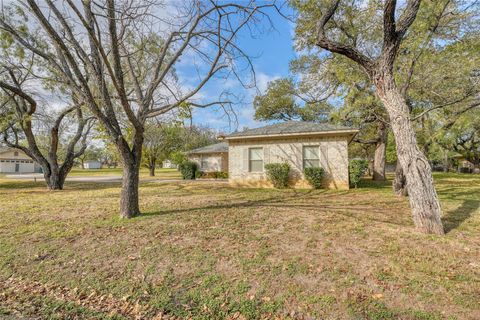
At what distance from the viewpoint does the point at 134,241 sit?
14.9 feet

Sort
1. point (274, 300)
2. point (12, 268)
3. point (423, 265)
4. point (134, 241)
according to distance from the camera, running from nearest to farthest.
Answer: point (274, 300) → point (423, 265) → point (12, 268) → point (134, 241)

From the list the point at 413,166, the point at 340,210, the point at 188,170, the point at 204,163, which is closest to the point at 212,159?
the point at 204,163

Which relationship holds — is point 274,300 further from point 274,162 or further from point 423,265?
point 274,162

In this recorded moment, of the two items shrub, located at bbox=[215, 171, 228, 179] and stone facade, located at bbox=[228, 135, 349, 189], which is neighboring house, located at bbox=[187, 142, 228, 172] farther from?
stone facade, located at bbox=[228, 135, 349, 189]

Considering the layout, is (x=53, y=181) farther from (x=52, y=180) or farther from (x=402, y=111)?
(x=402, y=111)

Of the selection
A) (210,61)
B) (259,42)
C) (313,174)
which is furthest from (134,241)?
(313,174)

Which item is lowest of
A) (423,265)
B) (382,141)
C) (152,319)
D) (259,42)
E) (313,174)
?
(152,319)

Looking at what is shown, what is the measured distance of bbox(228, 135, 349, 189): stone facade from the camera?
1206cm

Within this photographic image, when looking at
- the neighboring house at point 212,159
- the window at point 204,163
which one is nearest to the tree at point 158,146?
the neighboring house at point 212,159

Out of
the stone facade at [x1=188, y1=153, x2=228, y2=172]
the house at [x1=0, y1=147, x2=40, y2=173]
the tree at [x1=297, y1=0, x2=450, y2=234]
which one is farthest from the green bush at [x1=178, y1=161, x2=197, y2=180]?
the house at [x1=0, y1=147, x2=40, y2=173]

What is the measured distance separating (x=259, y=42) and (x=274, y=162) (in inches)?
315

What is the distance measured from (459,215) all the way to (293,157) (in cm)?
737

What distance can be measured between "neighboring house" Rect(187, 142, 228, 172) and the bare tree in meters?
18.0

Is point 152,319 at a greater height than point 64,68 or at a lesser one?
lesser
